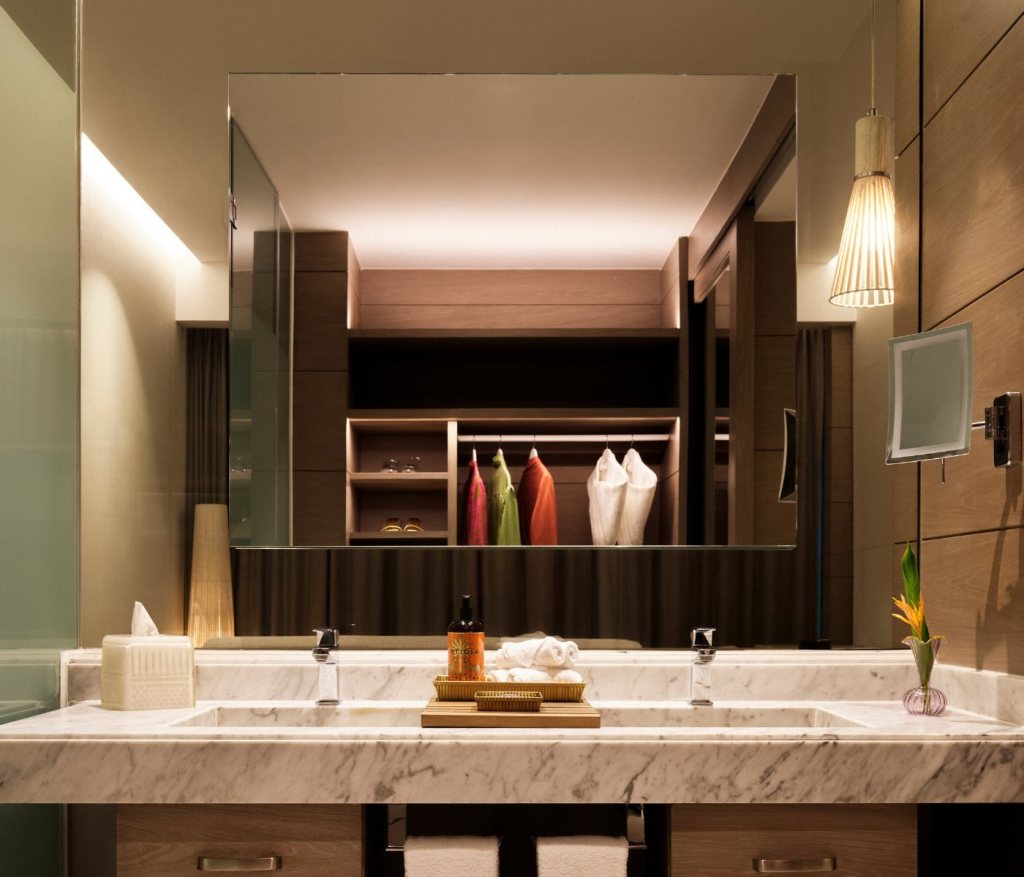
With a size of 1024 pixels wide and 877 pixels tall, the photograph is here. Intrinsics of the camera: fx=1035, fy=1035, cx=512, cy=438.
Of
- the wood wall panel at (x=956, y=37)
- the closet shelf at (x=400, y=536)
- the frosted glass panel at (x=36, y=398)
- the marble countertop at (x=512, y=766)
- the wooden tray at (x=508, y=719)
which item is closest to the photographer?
the marble countertop at (x=512, y=766)

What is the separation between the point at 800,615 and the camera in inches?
82.3

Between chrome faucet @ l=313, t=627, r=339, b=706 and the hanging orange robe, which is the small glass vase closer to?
the hanging orange robe

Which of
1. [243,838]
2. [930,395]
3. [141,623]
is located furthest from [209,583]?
[930,395]

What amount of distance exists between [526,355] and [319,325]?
43cm

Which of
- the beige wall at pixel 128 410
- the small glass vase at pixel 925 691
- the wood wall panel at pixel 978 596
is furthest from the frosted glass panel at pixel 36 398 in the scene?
the wood wall panel at pixel 978 596

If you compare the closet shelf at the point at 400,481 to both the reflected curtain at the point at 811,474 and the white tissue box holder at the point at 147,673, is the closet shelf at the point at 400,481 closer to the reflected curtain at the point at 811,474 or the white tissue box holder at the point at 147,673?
the white tissue box holder at the point at 147,673

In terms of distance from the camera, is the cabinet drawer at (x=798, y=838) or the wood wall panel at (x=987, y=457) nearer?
the cabinet drawer at (x=798, y=838)

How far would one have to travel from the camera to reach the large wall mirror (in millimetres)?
2084

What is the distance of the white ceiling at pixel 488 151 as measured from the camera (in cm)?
214

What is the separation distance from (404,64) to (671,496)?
105 cm

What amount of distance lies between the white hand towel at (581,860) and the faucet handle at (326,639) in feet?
1.93

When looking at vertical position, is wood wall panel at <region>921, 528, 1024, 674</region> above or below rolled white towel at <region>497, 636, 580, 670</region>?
above

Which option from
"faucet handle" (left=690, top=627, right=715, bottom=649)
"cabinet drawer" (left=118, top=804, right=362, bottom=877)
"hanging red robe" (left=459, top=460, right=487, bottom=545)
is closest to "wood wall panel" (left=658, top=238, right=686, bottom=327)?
"hanging red robe" (left=459, top=460, right=487, bottom=545)

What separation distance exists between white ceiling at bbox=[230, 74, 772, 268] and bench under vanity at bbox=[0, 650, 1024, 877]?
3.37ft
